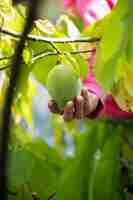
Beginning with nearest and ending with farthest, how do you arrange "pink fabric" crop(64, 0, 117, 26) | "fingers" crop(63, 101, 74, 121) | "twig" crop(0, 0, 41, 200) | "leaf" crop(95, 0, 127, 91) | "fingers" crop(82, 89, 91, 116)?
"twig" crop(0, 0, 41, 200) → "leaf" crop(95, 0, 127, 91) → "fingers" crop(63, 101, 74, 121) → "fingers" crop(82, 89, 91, 116) → "pink fabric" crop(64, 0, 117, 26)

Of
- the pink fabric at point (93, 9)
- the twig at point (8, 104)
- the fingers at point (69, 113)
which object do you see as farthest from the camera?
the pink fabric at point (93, 9)

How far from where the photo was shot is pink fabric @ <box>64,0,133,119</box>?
2.13 feet

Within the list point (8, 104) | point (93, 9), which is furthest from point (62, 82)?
point (93, 9)

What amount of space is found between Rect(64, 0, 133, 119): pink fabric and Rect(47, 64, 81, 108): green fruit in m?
0.04

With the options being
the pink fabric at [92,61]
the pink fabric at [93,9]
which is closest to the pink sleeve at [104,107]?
the pink fabric at [92,61]

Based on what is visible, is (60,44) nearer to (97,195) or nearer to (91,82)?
(97,195)

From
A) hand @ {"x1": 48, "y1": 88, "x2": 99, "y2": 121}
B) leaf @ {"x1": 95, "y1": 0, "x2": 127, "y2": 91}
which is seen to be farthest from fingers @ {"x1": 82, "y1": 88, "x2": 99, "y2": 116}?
leaf @ {"x1": 95, "y1": 0, "x2": 127, "y2": 91}

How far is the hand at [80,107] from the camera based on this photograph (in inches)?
22.3

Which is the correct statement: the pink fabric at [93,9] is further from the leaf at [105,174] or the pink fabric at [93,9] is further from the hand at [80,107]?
the leaf at [105,174]

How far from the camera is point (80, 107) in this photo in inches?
24.4

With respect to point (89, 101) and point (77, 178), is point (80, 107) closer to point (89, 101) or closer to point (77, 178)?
point (89, 101)

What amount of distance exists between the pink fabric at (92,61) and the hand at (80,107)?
0.01 m

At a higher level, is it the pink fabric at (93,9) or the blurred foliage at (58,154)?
the pink fabric at (93,9)

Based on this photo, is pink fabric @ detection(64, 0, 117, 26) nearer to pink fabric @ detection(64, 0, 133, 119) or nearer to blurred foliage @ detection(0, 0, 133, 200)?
pink fabric @ detection(64, 0, 133, 119)
